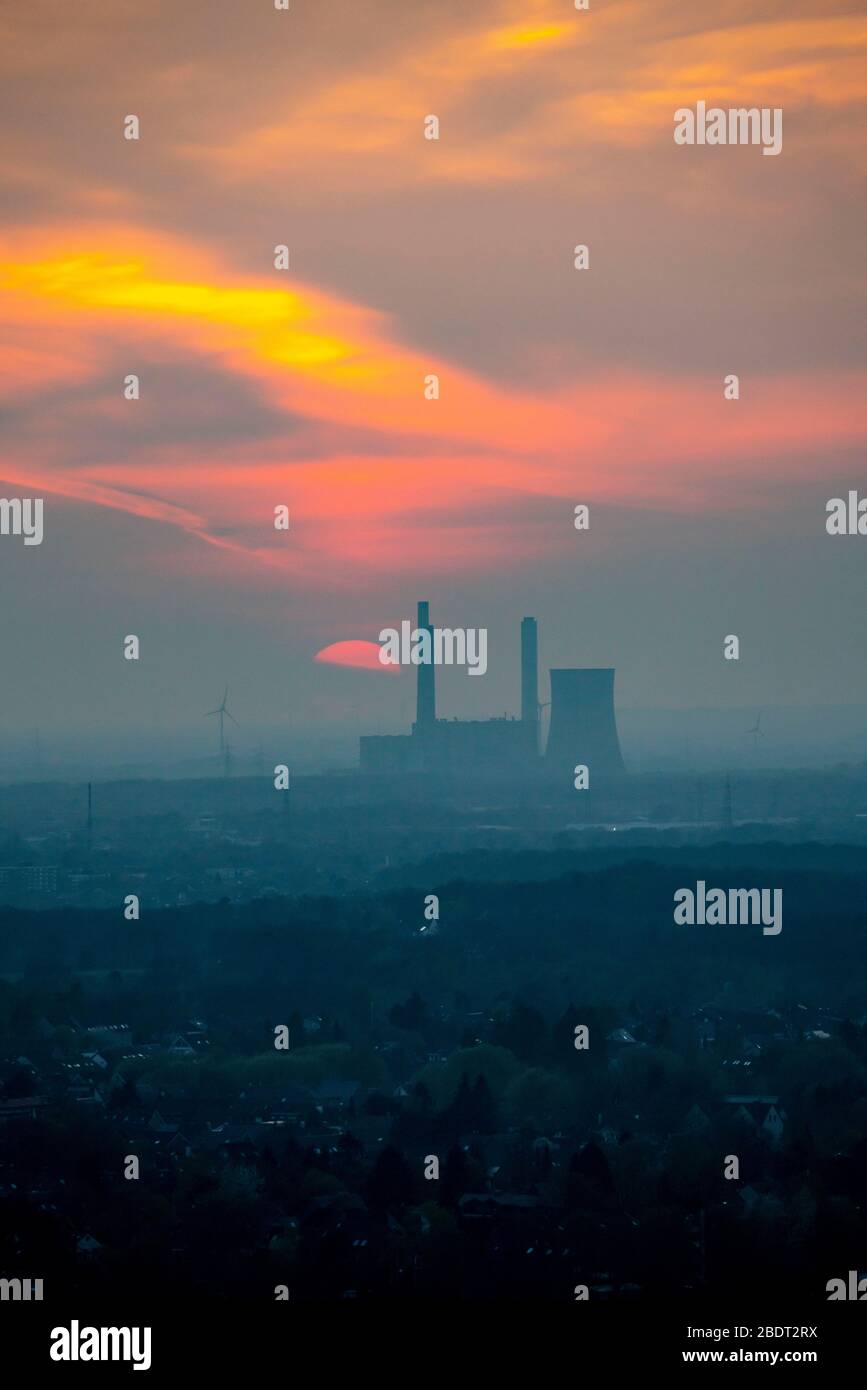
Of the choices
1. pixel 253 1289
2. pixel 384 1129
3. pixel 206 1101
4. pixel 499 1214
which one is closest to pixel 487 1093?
pixel 384 1129

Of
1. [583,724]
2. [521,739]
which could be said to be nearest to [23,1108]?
[583,724]

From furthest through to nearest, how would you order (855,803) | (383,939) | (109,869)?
(855,803) < (109,869) < (383,939)

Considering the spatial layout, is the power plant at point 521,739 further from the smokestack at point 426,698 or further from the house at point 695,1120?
the house at point 695,1120

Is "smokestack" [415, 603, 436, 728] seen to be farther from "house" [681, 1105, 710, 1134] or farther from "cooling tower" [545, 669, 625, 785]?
"house" [681, 1105, 710, 1134]

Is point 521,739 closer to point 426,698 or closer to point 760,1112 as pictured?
point 426,698

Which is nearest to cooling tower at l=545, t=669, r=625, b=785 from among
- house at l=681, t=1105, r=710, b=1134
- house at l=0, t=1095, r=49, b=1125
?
house at l=681, t=1105, r=710, b=1134

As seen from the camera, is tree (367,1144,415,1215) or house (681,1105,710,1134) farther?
house (681,1105,710,1134)
